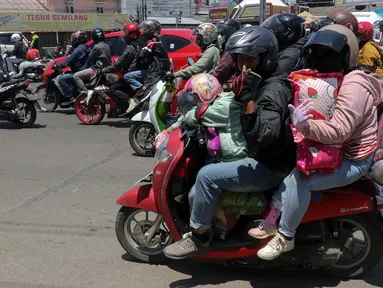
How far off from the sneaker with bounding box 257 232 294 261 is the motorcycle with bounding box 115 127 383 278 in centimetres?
11

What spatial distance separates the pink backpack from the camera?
10.4ft

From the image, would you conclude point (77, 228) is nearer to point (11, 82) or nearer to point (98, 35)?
point (11, 82)

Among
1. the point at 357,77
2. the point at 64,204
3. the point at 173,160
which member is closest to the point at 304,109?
the point at 357,77

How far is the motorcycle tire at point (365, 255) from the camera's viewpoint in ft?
11.5

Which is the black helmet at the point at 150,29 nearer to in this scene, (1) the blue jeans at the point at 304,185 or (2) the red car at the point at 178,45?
(2) the red car at the point at 178,45

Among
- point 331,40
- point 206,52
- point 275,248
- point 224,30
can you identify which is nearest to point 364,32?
point 224,30

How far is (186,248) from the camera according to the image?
3.62 metres

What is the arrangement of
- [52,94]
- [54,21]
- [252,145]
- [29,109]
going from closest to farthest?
[252,145] < [29,109] < [52,94] < [54,21]

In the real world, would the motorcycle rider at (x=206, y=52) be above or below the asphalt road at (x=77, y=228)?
above

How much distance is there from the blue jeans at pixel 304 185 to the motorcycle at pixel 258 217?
0.14 meters

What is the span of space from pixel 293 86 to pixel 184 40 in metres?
9.31

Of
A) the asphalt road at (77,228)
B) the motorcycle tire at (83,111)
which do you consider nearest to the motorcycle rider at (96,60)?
the motorcycle tire at (83,111)

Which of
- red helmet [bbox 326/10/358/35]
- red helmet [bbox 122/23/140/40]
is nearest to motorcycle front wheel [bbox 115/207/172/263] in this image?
red helmet [bbox 326/10/358/35]

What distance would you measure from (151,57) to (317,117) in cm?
615
